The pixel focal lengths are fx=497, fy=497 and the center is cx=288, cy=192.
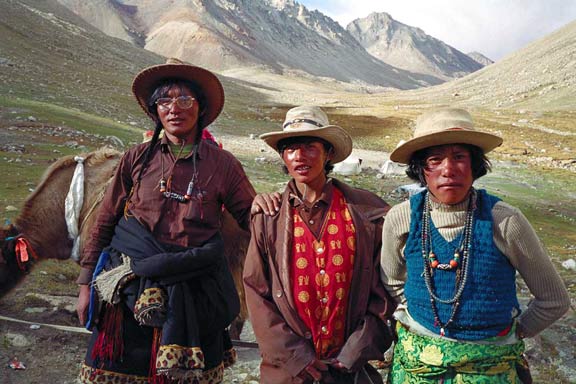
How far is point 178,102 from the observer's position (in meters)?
2.42

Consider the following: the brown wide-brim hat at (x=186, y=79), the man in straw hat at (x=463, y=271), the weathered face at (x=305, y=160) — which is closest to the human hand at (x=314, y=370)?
the man in straw hat at (x=463, y=271)

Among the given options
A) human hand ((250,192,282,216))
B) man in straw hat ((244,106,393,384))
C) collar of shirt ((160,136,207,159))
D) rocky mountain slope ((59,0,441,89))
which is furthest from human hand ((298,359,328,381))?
rocky mountain slope ((59,0,441,89))

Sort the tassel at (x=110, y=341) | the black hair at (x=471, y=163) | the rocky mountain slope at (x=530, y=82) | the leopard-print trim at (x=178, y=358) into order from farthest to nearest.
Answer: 1. the rocky mountain slope at (x=530, y=82)
2. the tassel at (x=110, y=341)
3. the leopard-print trim at (x=178, y=358)
4. the black hair at (x=471, y=163)

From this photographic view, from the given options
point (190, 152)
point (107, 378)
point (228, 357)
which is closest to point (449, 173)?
point (190, 152)

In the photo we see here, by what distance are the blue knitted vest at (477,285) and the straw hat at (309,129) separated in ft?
1.73

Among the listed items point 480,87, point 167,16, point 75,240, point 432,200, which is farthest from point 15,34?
point 167,16

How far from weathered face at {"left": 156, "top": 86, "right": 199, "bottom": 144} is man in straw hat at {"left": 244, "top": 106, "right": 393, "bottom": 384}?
515 mm

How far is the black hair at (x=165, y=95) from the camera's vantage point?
2.46 metres

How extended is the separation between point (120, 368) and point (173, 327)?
0.39m

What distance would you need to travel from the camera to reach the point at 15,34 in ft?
110

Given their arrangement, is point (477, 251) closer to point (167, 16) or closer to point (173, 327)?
point (173, 327)

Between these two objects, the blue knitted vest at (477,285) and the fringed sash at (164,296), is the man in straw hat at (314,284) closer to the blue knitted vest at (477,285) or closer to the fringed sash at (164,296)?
the blue knitted vest at (477,285)

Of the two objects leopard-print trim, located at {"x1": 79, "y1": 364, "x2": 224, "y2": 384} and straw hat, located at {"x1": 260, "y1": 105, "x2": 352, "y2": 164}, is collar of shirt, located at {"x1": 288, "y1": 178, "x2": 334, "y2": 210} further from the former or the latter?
leopard-print trim, located at {"x1": 79, "y1": 364, "x2": 224, "y2": 384}

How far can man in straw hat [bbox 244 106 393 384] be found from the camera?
2.01 metres
